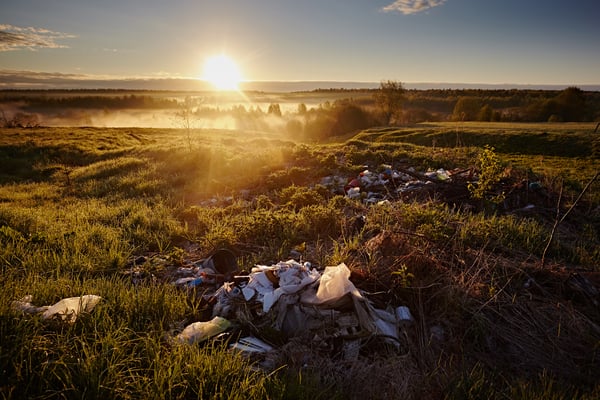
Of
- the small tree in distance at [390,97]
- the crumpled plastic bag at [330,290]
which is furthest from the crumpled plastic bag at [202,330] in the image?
the small tree in distance at [390,97]

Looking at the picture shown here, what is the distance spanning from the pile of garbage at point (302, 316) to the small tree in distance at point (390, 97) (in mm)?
49351

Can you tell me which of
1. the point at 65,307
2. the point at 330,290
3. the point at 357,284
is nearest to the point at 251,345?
the point at 330,290

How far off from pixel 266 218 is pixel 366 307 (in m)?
2.71

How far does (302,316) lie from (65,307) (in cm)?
190

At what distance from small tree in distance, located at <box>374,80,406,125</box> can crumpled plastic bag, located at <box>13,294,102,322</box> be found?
165ft

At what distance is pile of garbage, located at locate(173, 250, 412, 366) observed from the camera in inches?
101

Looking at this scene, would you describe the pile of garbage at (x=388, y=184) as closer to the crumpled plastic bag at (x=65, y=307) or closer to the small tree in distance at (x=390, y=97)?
the crumpled plastic bag at (x=65, y=307)

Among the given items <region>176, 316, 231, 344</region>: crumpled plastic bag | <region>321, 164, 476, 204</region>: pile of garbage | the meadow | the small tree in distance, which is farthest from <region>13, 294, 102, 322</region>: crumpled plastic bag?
the small tree in distance

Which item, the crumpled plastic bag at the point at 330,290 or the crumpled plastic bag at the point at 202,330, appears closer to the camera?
the crumpled plastic bag at the point at 202,330

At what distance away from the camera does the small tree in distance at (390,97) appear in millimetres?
47875

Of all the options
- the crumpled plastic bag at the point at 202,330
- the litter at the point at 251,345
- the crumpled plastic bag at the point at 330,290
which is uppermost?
the crumpled plastic bag at the point at 330,290

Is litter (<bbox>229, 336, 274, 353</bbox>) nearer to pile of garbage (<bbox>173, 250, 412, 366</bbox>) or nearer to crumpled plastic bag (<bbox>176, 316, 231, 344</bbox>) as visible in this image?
pile of garbage (<bbox>173, 250, 412, 366</bbox>)

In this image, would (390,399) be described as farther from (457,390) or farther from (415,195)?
(415,195)

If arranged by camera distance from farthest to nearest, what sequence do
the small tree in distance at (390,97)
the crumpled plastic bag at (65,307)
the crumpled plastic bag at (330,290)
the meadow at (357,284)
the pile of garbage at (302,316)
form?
the small tree in distance at (390,97) < the crumpled plastic bag at (330,290) < the pile of garbage at (302,316) < the crumpled plastic bag at (65,307) < the meadow at (357,284)
